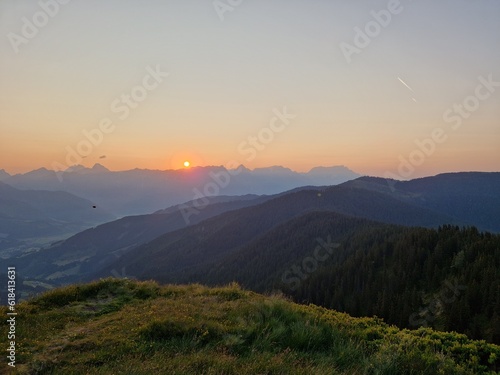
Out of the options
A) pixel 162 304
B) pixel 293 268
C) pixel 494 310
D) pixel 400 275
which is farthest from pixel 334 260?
pixel 162 304

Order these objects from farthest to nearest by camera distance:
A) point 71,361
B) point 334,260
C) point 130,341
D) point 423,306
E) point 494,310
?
point 334,260 → point 423,306 → point 494,310 → point 130,341 → point 71,361

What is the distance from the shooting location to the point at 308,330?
417 inches

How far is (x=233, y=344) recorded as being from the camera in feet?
31.7

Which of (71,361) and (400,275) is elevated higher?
(71,361)

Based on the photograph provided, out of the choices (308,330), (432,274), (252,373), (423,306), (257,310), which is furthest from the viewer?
(432,274)

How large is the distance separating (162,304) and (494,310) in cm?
6238

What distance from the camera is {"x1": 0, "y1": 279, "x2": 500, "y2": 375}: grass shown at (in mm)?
8164

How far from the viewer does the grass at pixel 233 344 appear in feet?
26.8

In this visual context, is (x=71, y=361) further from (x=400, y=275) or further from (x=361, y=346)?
(x=400, y=275)

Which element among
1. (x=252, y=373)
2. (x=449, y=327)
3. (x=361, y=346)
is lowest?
(x=449, y=327)

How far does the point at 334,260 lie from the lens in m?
146

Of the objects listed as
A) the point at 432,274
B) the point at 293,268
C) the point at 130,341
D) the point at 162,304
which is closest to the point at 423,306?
the point at 432,274

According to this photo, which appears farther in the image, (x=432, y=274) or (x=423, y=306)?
(x=432, y=274)

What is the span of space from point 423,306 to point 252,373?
78281 millimetres
